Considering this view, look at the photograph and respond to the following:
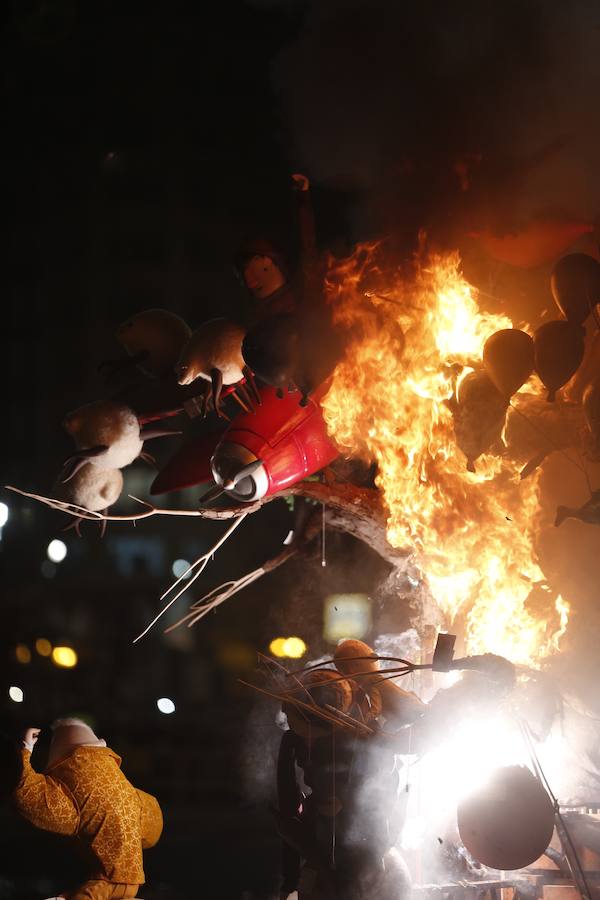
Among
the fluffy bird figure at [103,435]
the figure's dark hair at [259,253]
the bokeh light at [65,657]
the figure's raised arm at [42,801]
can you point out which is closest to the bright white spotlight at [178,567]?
the bokeh light at [65,657]

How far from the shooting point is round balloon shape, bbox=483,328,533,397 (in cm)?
425

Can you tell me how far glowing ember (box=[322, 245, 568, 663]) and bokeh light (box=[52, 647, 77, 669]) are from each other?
9794mm

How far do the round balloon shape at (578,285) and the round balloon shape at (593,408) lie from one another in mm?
431

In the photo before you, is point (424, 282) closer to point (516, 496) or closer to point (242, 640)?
point (516, 496)

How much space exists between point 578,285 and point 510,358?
0.62 meters

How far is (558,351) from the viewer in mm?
4168

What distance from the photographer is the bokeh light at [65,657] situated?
42.7 feet

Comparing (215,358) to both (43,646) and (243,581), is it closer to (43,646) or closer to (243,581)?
(243,581)

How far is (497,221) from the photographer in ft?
15.9

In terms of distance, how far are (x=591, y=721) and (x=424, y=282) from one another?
136 inches

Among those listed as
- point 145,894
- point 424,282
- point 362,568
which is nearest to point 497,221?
point 424,282

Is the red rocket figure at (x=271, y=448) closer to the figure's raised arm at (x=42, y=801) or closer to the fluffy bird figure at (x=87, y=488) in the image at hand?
the fluffy bird figure at (x=87, y=488)

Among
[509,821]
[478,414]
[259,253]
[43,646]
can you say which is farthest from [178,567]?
[509,821]

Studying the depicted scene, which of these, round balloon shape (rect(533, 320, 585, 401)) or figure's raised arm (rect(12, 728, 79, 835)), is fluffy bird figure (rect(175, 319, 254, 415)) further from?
figure's raised arm (rect(12, 728, 79, 835))
